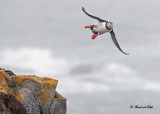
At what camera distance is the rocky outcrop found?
76.5ft

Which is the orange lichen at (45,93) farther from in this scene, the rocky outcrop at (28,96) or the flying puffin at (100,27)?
the flying puffin at (100,27)

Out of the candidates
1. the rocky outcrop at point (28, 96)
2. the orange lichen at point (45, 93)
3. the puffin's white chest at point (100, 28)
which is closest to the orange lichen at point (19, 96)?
the rocky outcrop at point (28, 96)

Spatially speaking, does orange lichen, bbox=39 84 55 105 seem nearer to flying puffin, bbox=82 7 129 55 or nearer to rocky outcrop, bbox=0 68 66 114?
rocky outcrop, bbox=0 68 66 114

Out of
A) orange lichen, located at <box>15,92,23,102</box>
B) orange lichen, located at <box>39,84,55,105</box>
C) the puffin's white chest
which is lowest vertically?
orange lichen, located at <box>15,92,23,102</box>

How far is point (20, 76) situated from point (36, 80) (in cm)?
129

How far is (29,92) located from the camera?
24453mm

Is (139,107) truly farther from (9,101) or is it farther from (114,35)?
(9,101)

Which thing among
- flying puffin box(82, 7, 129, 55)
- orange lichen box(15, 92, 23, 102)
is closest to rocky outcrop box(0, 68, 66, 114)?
orange lichen box(15, 92, 23, 102)

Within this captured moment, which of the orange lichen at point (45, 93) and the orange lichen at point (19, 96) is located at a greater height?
the orange lichen at point (45, 93)

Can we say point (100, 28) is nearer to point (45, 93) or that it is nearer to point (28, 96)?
point (45, 93)

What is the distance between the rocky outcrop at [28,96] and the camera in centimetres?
2333

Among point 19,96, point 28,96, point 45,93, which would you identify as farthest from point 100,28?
point 19,96

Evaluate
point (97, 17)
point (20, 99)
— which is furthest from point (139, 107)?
point (20, 99)

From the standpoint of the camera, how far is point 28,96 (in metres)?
24.2
